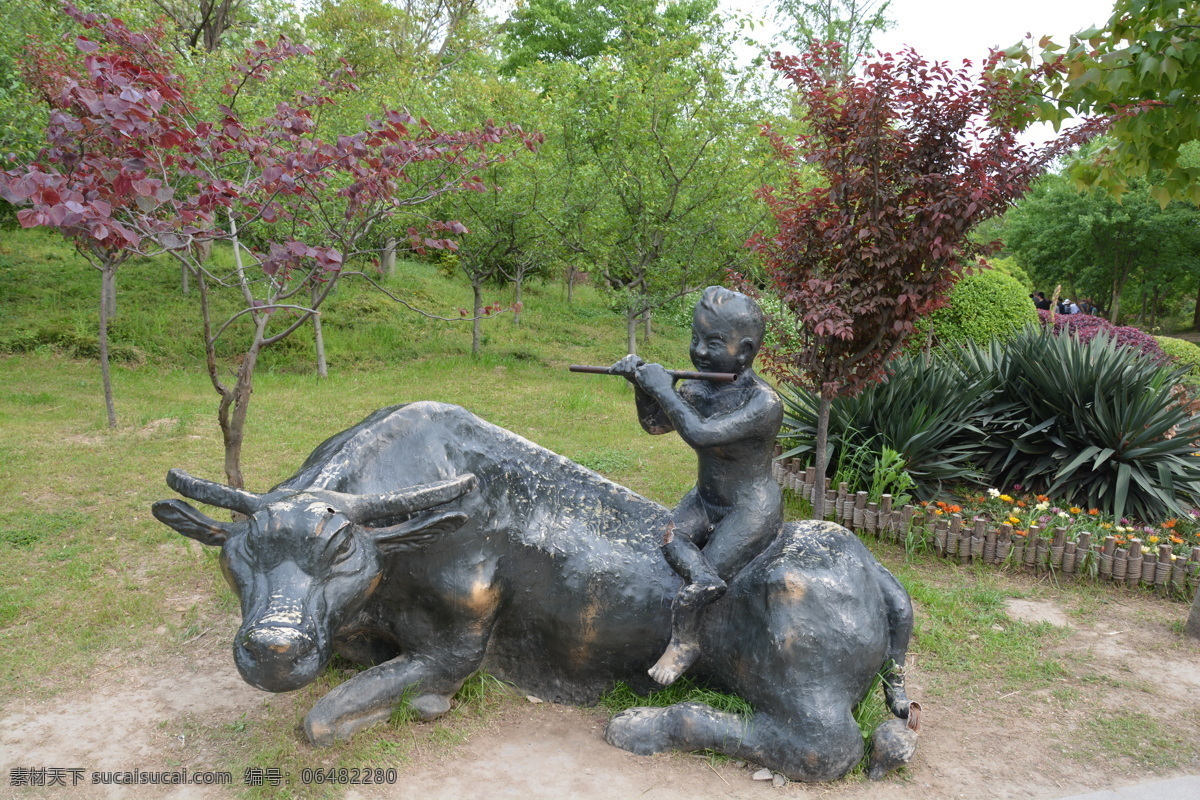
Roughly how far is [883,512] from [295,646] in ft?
16.4

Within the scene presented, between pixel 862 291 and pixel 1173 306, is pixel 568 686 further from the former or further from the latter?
pixel 1173 306

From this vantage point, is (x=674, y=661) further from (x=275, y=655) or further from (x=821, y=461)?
(x=821, y=461)

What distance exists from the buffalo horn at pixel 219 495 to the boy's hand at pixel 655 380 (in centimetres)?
143

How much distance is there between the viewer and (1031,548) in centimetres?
586

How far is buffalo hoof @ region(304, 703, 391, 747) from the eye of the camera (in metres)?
3.10

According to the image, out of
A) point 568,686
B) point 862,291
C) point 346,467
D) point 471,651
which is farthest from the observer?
point 862,291

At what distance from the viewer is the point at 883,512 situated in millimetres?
6324

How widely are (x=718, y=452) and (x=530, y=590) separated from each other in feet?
3.20

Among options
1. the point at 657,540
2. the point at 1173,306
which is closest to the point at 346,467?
the point at 657,540

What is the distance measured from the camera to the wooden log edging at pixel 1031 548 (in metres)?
5.60

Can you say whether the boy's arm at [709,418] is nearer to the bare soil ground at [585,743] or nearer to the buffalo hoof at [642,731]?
the buffalo hoof at [642,731]

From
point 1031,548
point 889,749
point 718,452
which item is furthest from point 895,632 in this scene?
point 1031,548

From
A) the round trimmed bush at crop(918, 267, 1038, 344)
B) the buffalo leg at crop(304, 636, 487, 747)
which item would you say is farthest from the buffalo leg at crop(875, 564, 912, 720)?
the round trimmed bush at crop(918, 267, 1038, 344)

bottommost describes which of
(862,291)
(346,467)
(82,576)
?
(82,576)
